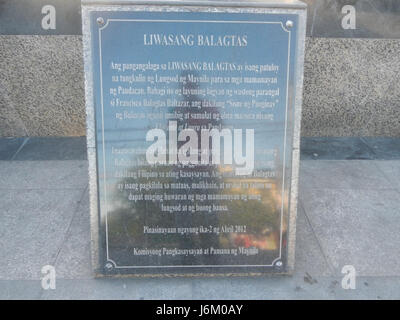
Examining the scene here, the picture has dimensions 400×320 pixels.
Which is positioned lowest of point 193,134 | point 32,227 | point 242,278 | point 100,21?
point 242,278

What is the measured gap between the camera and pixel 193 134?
11.4 ft

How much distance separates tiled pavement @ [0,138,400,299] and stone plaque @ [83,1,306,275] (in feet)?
0.56

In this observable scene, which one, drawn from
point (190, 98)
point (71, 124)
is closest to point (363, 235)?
point (190, 98)

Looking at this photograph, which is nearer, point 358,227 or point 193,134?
point 193,134

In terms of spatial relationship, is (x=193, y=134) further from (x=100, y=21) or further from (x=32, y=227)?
(x=32, y=227)

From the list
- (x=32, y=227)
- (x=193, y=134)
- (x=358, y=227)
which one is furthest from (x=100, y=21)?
(x=358, y=227)

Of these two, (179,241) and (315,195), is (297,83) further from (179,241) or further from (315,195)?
(315,195)

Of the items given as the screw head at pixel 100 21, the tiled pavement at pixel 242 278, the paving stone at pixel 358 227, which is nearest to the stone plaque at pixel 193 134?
the screw head at pixel 100 21

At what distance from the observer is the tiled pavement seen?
354 centimetres

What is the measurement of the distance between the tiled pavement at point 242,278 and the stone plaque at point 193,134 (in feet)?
0.56

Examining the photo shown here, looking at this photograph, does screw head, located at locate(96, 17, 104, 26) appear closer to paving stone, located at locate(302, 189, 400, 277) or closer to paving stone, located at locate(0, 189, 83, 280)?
paving stone, located at locate(0, 189, 83, 280)

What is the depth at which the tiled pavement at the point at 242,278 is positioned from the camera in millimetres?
3541

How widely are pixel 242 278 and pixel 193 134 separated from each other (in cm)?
104

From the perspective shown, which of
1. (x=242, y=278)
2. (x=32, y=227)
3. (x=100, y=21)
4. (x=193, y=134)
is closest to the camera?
(x=100, y=21)
